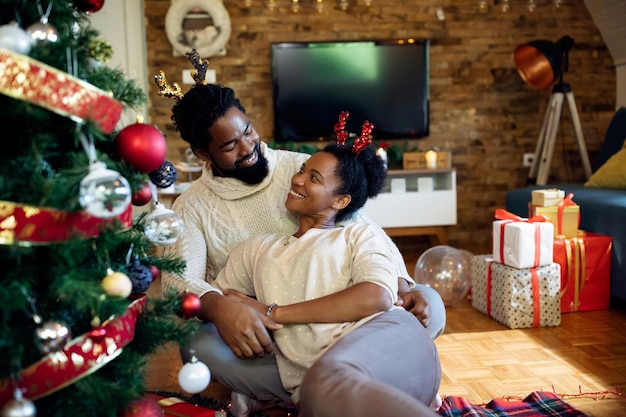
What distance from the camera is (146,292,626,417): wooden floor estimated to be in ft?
6.80

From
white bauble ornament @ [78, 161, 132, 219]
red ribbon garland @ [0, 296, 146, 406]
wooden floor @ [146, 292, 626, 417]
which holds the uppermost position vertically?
white bauble ornament @ [78, 161, 132, 219]

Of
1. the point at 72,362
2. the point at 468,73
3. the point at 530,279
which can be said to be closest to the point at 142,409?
the point at 72,362

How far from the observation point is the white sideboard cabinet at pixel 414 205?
15.7 feet

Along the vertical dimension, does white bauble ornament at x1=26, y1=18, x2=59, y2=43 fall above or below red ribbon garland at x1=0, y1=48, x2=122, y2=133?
above

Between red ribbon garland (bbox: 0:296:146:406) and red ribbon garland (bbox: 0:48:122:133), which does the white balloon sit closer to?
red ribbon garland (bbox: 0:296:146:406)

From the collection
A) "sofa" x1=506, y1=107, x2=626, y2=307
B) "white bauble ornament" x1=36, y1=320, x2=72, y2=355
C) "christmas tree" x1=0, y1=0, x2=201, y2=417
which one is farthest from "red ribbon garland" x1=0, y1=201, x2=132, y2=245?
"sofa" x1=506, y1=107, x2=626, y2=307

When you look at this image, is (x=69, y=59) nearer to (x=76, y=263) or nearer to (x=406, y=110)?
(x=76, y=263)

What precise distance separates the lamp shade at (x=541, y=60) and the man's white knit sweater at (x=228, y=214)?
3.16m

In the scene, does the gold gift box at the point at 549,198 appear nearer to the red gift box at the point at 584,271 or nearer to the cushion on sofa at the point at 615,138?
the red gift box at the point at 584,271

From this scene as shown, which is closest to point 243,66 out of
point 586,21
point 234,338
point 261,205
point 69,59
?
point 586,21

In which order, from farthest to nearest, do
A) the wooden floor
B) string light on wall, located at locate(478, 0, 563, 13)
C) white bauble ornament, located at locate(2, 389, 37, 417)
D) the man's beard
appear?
string light on wall, located at locate(478, 0, 563, 13) → the wooden floor → the man's beard → white bauble ornament, located at locate(2, 389, 37, 417)

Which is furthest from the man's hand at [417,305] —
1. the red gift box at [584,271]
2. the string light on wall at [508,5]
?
the string light on wall at [508,5]

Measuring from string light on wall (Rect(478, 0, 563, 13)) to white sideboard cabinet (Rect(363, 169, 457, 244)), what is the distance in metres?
1.38

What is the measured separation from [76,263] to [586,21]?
16.8ft
